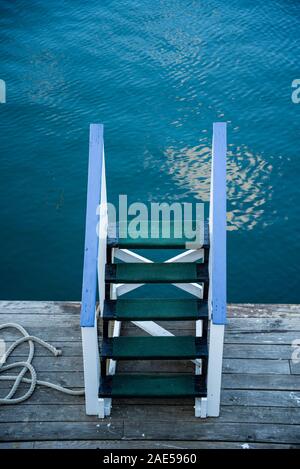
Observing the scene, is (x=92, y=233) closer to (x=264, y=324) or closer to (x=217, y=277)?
(x=217, y=277)

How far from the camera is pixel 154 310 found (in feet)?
12.0

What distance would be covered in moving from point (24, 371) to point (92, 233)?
3.79ft

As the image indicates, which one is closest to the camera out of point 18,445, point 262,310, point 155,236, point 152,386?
point 18,445

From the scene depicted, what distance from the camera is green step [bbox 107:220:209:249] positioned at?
12.3 ft

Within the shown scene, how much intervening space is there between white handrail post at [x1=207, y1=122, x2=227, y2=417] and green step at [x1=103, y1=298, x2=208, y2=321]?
0.21m

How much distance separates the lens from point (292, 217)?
23.5 feet

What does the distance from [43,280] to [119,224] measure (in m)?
2.82

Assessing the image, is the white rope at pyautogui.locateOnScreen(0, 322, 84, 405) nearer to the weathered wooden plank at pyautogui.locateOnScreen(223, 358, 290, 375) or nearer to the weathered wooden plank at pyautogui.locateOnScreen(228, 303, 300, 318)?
the weathered wooden plank at pyautogui.locateOnScreen(223, 358, 290, 375)

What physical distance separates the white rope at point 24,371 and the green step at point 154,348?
0.39 m

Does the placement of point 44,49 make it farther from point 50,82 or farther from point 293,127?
point 293,127

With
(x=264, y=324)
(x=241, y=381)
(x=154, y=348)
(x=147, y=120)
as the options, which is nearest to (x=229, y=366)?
(x=241, y=381)

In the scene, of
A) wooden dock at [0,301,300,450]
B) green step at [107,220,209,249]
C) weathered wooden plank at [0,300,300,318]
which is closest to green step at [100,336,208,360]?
wooden dock at [0,301,300,450]

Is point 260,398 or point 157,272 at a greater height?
point 157,272

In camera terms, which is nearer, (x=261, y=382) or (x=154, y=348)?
(x=154, y=348)
